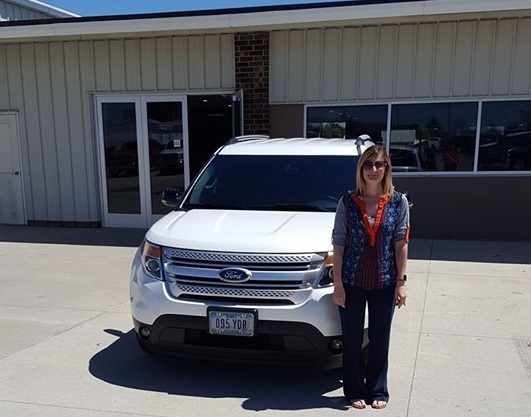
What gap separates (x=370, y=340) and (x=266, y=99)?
648cm

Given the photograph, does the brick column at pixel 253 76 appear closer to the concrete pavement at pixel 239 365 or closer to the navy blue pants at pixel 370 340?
the concrete pavement at pixel 239 365

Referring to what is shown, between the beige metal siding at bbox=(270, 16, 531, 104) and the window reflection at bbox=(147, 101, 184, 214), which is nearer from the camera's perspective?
the beige metal siding at bbox=(270, 16, 531, 104)

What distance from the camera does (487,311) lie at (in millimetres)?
5301

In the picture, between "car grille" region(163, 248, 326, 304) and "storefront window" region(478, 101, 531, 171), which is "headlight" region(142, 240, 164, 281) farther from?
"storefront window" region(478, 101, 531, 171)

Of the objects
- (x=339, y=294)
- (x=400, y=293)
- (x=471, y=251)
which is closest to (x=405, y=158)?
(x=471, y=251)

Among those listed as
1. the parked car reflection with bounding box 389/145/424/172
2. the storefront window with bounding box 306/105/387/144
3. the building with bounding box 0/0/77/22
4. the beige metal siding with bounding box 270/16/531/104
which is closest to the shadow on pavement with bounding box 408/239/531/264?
the parked car reflection with bounding box 389/145/424/172

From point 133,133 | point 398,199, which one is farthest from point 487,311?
point 133,133

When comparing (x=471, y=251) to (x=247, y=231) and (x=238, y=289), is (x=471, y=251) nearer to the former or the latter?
(x=247, y=231)

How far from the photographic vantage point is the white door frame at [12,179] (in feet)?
33.9

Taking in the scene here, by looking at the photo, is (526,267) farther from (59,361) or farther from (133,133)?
(133,133)

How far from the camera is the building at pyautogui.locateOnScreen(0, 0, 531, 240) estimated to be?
827 centimetres

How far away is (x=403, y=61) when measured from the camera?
8.53 metres

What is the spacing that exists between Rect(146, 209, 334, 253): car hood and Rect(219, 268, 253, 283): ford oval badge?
144mm

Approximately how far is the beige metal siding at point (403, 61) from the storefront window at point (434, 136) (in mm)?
249
